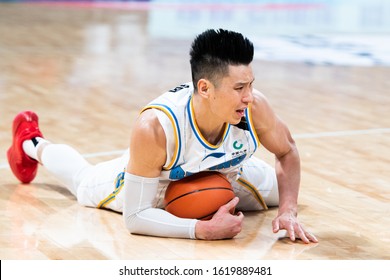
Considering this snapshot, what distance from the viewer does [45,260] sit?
171 inches

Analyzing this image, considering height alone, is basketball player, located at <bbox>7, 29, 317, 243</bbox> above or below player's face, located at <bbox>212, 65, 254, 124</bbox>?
below

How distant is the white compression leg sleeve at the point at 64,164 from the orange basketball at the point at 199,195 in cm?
93

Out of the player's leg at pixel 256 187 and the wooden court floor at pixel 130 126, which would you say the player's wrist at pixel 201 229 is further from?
the player's leg at pixel 256 187

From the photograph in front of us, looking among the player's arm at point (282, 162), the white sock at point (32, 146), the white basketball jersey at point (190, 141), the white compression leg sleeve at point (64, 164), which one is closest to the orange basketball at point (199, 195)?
the white basketball jersey at point (190, 141)

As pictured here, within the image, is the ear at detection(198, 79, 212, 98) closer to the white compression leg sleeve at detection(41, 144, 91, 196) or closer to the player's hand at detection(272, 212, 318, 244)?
the player's hand at detection(272, 212, 318, 244)

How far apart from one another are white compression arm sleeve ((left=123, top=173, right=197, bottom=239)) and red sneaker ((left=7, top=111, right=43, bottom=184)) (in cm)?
126

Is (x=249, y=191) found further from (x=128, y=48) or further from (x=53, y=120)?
(x=128, y=48)

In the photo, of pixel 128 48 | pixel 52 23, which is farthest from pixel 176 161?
pixel 52 23

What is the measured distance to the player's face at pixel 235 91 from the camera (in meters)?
4.40

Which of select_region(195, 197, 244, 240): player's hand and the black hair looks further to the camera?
select_region(195, 197, 244, 240): player's hand

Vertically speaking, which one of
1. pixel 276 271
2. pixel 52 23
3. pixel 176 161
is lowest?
pixel 52 23

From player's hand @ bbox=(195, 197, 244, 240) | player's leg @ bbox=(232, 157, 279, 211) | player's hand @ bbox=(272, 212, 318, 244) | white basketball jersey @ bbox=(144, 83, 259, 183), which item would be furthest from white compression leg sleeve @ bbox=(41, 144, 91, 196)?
player's hand @ bbox=(272, 212, 318, 244)

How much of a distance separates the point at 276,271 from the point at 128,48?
7.70 m

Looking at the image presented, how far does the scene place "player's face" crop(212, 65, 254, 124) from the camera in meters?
4.40
